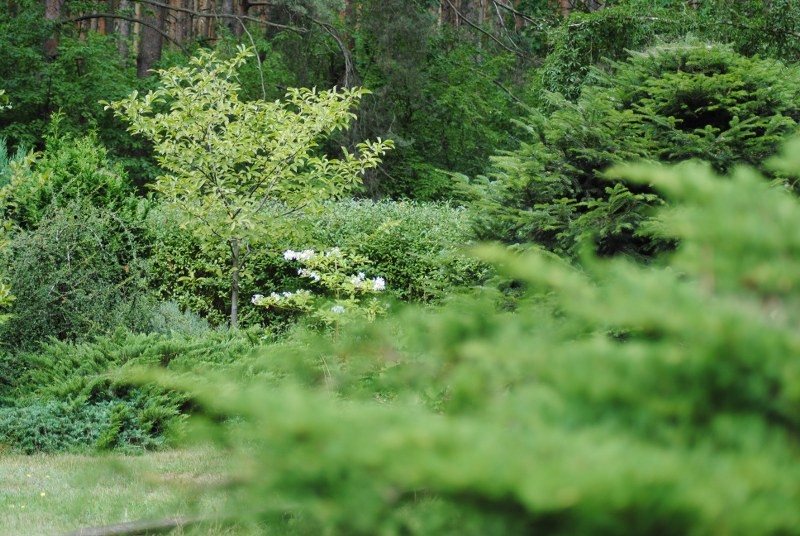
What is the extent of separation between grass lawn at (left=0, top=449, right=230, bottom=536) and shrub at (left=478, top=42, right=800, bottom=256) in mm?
2156

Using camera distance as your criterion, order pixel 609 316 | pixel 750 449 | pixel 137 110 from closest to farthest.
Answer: pixel 750 449
pixel 609 316
pixel 137 110

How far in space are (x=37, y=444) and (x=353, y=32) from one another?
1854 cm

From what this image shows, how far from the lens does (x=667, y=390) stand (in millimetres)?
987

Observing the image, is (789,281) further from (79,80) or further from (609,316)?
(79,80)

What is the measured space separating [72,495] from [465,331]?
4707 mm

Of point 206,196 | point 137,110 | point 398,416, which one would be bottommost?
point 206,196

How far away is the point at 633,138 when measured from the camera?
13.8 feet

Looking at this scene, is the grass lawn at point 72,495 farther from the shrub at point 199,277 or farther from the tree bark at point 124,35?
the tree bark at point 124,35

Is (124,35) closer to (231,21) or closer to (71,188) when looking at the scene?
(231,21)

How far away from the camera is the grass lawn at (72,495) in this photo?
4375mm

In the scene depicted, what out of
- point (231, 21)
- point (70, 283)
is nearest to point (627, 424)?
point (70, 283)

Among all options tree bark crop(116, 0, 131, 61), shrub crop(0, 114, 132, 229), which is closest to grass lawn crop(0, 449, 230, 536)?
shrub crop(0, 114, 132, 229)

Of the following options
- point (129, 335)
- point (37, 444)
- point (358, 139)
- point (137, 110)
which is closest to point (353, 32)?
point (358, 139)

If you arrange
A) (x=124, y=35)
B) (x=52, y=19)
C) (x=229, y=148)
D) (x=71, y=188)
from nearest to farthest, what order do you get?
(x=229, y=148) < (x=71, y=188) < (x=52, y=19) < (x=124, y=35)
